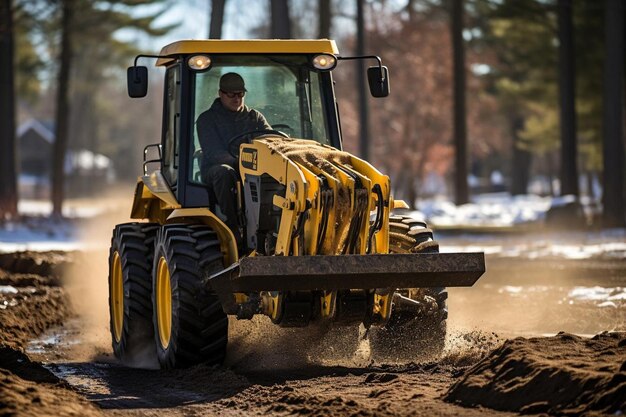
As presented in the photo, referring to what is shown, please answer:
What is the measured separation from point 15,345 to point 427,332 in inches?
174

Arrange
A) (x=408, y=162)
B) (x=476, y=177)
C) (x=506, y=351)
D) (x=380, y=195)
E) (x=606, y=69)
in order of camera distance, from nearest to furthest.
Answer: (x=506, y=351), (x=380, y=195), (x=606, y=69), (x=408, y=162), (x=476, y=177)

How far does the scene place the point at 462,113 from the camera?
47.3 metres

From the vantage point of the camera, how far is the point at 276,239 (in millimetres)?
11039

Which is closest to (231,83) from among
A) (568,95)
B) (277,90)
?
(277,90)

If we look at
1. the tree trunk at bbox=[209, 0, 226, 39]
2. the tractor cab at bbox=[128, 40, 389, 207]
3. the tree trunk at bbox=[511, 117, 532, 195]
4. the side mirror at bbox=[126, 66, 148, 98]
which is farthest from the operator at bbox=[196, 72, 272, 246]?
the tree trunk at bbox=[511, 117, 532, 195]

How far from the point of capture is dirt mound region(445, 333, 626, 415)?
8.17 m

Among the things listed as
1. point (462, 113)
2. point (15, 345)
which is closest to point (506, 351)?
point (15, 345)

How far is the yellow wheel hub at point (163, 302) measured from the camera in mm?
11984

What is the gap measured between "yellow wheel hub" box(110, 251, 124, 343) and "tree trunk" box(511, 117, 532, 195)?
6467cm

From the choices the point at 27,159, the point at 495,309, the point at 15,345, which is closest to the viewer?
the point at 15,345

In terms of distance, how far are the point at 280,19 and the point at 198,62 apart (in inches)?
783

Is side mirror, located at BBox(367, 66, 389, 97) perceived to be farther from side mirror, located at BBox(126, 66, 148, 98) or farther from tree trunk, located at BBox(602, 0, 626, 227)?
tree trunk, located at BBox(602, 0, 626, 227)

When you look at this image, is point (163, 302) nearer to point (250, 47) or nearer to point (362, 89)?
point (250, 47)

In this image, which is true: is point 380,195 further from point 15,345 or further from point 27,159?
point 27,159
